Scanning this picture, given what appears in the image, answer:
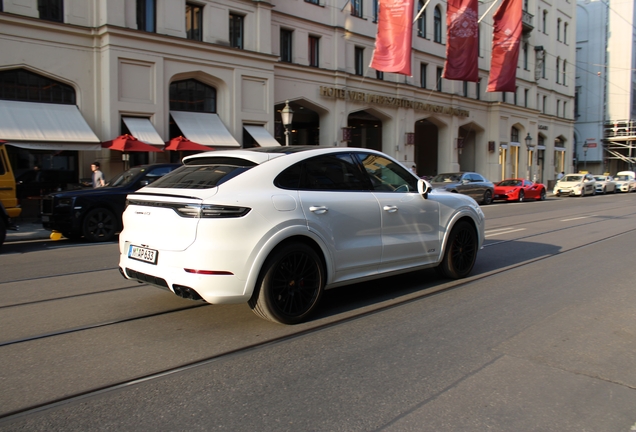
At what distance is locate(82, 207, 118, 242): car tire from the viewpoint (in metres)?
11.8

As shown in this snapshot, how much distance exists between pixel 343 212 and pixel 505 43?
2758cm

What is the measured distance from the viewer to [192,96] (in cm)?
2280

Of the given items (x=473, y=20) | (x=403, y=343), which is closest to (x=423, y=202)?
(x=403, y=343)

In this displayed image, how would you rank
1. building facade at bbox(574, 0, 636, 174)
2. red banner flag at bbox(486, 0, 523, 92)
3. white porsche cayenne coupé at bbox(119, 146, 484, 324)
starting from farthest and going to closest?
1. building facade at bbox(574, 0, 636, 174)
2. red banner flag at bbox(486, 0, 523, 92)
3. white porsche cayenne coupé at bbox(119, 146, 484, 324)

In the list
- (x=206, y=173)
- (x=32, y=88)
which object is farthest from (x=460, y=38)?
(x=206, y=173)

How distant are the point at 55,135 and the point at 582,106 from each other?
63.0 m

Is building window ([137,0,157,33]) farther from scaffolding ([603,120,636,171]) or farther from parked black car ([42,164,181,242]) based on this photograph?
scaffolding ([603,120,636,171])

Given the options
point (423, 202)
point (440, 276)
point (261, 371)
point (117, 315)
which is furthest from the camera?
point (440, 276)

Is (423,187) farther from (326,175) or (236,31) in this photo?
(236,31)

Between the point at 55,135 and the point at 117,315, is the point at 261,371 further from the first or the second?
the point at 55,135

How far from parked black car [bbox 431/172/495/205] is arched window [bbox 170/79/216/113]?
11.3 metres

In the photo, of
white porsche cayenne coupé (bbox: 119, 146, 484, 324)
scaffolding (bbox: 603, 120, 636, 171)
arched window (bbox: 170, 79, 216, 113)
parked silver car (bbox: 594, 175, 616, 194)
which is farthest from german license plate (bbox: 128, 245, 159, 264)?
scaffolding (bbox: 603, 120, 636, 171)

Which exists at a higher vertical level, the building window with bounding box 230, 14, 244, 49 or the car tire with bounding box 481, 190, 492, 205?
the building window with bounding box 230, 14, 244, 49

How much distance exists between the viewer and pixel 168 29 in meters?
21.1
